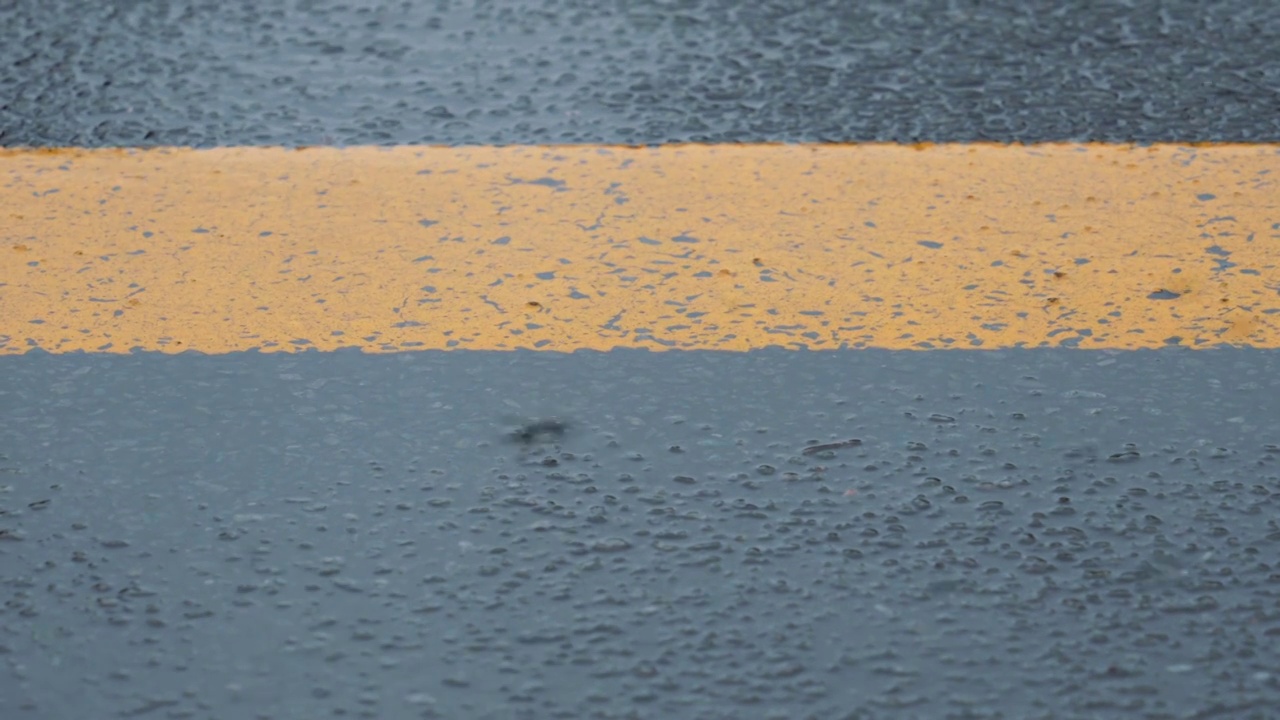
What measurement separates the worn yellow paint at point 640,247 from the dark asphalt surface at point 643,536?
0.14 metres

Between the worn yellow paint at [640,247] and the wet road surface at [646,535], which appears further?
the worn yellow paint at [640,247]

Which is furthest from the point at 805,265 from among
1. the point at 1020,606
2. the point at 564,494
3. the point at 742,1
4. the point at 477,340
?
the point at 742,1

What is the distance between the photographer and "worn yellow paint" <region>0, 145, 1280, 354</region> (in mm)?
2996

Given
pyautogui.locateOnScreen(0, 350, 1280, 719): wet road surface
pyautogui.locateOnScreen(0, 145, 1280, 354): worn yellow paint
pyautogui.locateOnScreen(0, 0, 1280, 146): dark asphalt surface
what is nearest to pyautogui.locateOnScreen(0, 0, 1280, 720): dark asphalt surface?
pyautogui.locateOnScreen(0, 350, 1280, 719): wet road surface

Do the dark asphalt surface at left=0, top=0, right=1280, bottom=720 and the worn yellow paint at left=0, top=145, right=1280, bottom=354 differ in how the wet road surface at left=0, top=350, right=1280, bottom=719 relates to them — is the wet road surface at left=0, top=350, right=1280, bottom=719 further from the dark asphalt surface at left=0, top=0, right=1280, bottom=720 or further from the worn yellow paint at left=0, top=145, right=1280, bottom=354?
the worn yellow paint at left=0, top=145, right=1280, bottom=354

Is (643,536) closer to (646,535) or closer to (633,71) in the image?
(646,535)

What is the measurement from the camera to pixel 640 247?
3.31 meters

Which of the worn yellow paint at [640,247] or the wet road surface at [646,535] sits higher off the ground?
the worn yellow paint at [640,247]

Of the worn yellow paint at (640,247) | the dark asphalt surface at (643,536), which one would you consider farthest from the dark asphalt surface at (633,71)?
the dark asphalt surface at (643,536)

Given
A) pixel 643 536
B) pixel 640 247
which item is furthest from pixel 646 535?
pixel 640 247

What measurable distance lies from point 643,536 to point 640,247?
1079 mm

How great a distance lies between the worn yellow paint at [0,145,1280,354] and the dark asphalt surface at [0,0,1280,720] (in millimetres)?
143

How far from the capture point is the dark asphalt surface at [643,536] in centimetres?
206

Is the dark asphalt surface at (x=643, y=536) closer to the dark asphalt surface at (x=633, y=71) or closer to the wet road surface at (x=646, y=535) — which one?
the wet road surface at (x=646, y=535)
